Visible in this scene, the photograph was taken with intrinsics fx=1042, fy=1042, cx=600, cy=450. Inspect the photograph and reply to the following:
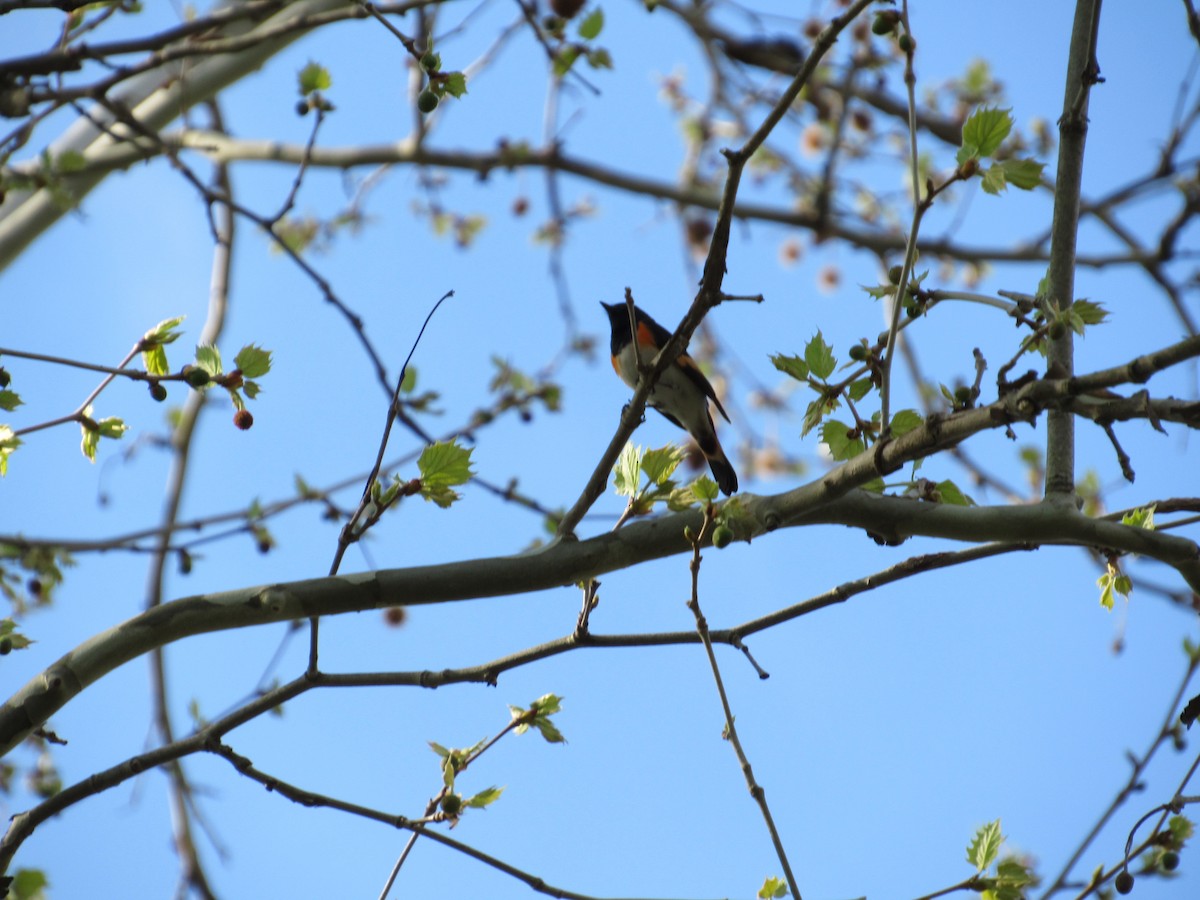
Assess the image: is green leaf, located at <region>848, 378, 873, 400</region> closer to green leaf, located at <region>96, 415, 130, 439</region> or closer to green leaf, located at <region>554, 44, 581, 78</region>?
green leaf, located at <region>96, 415, 130, 439</region>

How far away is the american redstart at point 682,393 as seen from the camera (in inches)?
212

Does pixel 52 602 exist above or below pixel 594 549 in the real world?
above

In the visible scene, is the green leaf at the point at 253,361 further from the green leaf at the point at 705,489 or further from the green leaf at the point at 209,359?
the green leaf at the point at 705,489

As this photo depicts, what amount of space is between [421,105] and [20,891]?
208 centimetres

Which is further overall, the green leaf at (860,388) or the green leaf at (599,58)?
the green leaf at (599,58)

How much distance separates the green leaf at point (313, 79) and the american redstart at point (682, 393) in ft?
6.57

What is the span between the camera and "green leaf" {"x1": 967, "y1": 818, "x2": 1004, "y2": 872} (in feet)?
8.12

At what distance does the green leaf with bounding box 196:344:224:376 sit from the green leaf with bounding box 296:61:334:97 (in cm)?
159

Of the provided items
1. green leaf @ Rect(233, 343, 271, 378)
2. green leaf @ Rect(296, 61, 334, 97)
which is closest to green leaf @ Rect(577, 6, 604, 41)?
green leaf @ Rect(296, 61, 334, 97)

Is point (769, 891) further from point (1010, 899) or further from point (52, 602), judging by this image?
point (52, 602)

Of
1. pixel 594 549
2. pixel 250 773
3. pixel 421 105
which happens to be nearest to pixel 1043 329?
pixel 594 549

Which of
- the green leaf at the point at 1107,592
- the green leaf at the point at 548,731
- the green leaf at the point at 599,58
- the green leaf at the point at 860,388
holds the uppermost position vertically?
the green leaf at the point at 599,58

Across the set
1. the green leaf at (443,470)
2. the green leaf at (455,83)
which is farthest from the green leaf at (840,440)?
the green leaf at (455,83)

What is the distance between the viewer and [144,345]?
255cm
